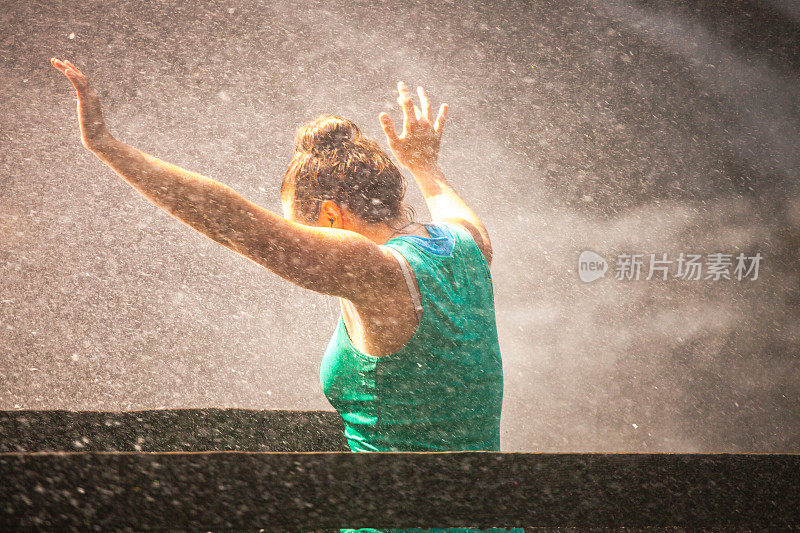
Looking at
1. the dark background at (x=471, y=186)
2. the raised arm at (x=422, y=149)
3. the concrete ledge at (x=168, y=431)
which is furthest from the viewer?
the dark background at (x=471, y=186)

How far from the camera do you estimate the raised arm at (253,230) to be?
277mm

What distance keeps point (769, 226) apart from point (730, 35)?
47cm

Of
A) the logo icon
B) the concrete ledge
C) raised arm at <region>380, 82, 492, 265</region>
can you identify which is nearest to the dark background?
the logo icon

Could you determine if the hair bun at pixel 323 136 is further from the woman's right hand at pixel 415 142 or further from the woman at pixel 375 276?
the woman's right hand at pixel 415 142

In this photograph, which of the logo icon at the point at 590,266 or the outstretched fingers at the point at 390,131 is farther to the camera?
the logo icon at the point at 590,266

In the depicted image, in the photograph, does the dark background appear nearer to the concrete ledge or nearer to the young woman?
the concrete ledge

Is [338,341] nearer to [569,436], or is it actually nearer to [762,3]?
[569,436]

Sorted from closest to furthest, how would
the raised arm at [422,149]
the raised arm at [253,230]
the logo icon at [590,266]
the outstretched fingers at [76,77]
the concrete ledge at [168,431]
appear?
the raised arm at [253,230], the outstretched fingers at [76,77], the raised arm at [422,149], the concrete ledge at [168,431], the logo icon at [590,266]

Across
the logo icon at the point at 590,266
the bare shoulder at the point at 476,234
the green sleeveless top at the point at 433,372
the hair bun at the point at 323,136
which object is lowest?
the logo icon at the point at 590,266

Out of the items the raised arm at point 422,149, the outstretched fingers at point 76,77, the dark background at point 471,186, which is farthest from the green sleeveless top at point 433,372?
the dark background at point 471,186

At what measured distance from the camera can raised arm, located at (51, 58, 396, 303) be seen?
28cm

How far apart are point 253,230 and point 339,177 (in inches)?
5.1

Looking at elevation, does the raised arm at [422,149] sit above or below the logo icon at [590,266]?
above

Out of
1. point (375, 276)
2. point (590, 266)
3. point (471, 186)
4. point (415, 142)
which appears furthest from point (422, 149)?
point (590, 266)
